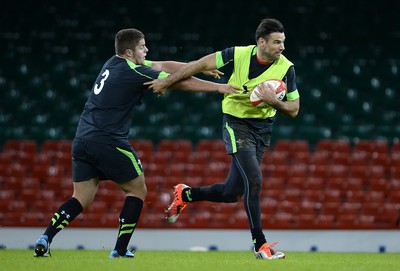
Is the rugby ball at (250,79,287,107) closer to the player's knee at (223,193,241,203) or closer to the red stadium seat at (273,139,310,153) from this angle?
the player's knee at (223,193,241,203)

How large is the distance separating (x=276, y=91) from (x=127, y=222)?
164cm

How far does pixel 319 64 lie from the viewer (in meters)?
15.9

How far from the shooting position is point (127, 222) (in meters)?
6.68

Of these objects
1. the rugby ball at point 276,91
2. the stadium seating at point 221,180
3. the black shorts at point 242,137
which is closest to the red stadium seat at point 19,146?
the stadium seating at point 221,180

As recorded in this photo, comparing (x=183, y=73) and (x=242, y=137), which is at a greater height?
(x=183, y=73)

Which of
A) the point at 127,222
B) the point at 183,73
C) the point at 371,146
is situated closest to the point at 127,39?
the point at 183,73

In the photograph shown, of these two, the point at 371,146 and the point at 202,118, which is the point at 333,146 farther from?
the point at 202,118

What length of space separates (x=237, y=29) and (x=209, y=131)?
11.8ft

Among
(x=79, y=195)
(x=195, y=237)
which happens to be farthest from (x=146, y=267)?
(x=195, y=237)

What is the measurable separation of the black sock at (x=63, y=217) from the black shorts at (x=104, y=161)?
0.22 metres

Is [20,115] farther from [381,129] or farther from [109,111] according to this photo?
[109,111]

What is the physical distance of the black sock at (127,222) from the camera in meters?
6.69

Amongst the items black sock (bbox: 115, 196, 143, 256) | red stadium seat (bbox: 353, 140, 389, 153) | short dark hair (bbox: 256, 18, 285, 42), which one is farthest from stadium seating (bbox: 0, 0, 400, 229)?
short dark hair (bbox: 256, 18, 285, 42)

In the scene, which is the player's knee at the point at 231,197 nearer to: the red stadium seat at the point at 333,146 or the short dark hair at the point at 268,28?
the short dark hair at the point at 268,28
